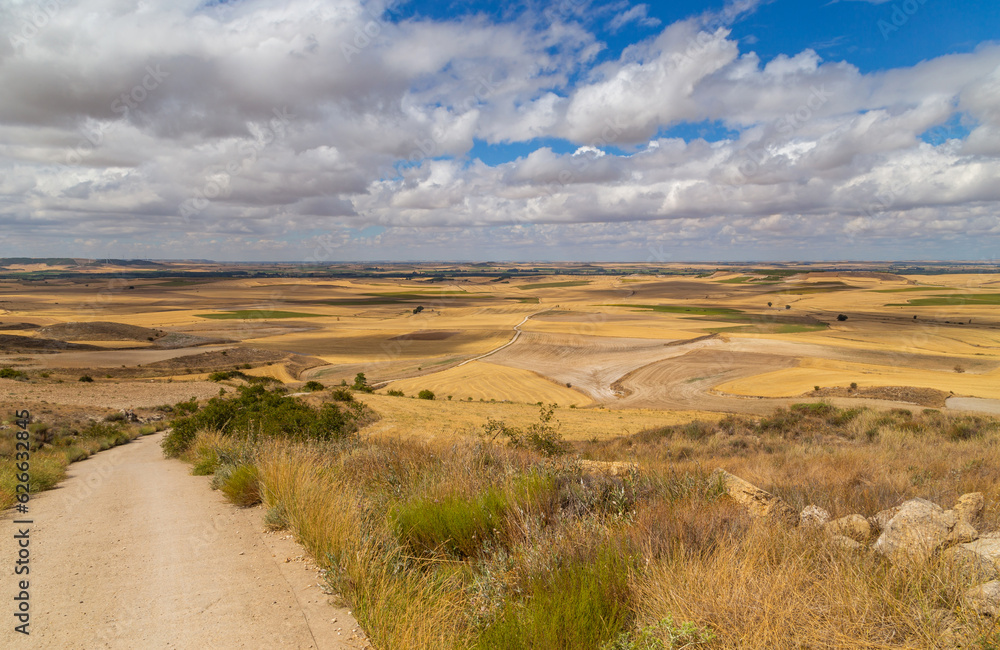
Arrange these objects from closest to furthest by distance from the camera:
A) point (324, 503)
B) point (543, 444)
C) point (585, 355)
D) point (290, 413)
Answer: point (324, 503) < point (543, 444) < point (290, 413) < point (585, 355)

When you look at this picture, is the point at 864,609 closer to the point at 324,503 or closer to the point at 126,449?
the point at 324,503

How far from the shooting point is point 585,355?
6562cm

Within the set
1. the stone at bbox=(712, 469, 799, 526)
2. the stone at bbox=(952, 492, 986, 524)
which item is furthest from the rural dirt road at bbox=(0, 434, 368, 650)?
the stone at bbox=(952, 492, 986, 524)

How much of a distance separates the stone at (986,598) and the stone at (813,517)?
1381 millimetres

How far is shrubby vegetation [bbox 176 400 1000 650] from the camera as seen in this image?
3.21 meters

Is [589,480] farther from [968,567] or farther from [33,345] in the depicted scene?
[33,345]

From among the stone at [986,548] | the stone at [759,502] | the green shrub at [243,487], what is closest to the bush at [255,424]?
the green shrub at [243,487]

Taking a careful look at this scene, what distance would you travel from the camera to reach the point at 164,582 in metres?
4.64

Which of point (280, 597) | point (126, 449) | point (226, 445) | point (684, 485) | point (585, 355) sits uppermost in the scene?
point (684, 485)

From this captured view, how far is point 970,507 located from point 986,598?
264cm

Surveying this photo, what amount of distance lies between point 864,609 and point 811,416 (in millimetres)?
24917

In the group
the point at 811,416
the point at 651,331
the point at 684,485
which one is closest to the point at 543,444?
the point at 684,485

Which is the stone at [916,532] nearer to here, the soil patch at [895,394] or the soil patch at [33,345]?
the soil patch at [895,394]

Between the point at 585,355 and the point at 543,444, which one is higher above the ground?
the point at 543,444
